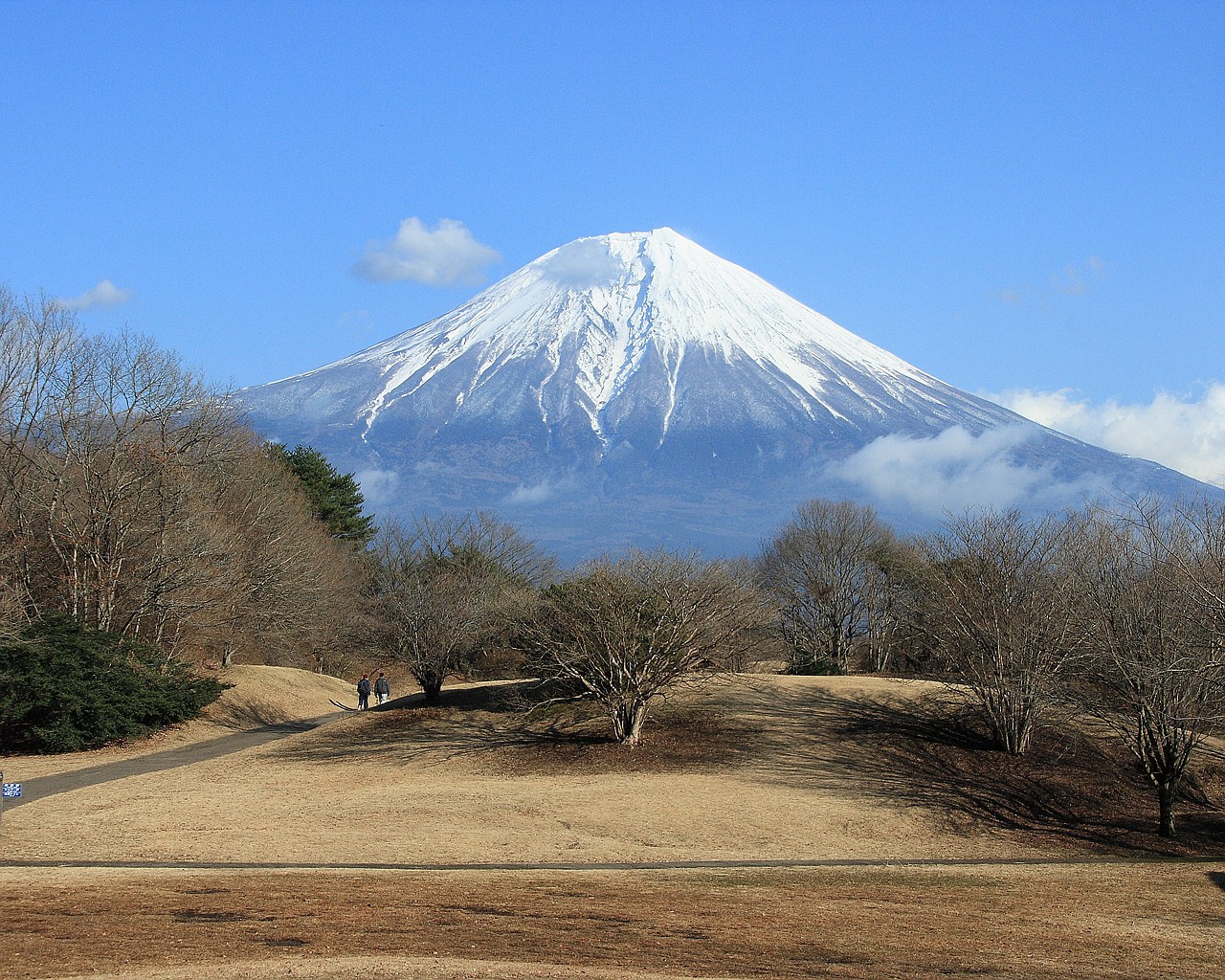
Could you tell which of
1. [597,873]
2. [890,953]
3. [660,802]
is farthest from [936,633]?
[890,953]

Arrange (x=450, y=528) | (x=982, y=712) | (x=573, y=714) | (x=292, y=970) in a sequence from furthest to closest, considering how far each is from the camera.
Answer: (x=450, y=528) < (x=573, y=714) < (x=982, y=712) < (x=292, y=970)

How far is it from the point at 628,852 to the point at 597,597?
999 centimetres

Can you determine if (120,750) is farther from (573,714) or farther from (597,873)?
(597,873)

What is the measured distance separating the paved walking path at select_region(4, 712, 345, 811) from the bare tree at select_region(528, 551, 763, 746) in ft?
29.2

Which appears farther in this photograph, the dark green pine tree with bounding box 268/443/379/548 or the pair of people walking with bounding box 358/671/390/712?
the dark green pine tree with bounding box 268/443/379/548

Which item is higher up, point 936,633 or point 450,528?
point 450,528

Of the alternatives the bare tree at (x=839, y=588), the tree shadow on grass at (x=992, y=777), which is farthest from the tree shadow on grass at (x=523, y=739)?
the bare tree at (x=839, y=588)

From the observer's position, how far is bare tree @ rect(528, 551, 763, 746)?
28266 millimetres

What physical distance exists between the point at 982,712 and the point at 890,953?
18971mm

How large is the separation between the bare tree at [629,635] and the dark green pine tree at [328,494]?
33.9m

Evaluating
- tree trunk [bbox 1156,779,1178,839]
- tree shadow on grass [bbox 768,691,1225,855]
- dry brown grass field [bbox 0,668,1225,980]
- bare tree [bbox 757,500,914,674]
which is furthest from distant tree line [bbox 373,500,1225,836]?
bare tree [bbox 757,500,914,674]

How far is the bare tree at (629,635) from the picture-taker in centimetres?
2827

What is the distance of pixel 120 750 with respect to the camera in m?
30.6

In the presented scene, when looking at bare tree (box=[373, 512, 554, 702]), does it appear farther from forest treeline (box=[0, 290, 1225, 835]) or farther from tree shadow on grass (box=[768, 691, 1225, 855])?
tree shadow on grass (box=[768, 691, 1225, 855])
